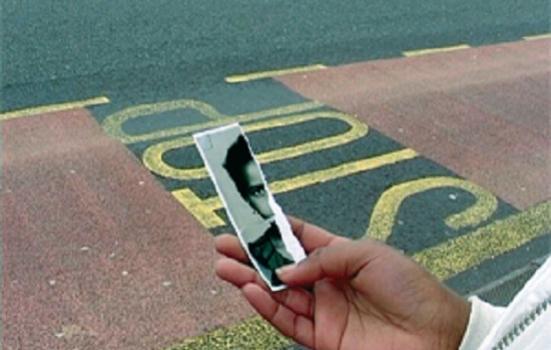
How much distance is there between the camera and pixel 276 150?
4738mm

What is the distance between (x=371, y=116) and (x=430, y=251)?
5.42 feet

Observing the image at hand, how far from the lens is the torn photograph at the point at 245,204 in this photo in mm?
2014

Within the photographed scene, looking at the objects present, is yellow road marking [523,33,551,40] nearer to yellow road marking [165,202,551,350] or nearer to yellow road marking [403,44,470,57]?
yellow road marking [403,44,470,57]

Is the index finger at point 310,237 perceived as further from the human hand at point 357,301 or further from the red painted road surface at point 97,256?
the red painted road surface at point 97,256

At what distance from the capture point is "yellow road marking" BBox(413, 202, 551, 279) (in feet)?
12.3

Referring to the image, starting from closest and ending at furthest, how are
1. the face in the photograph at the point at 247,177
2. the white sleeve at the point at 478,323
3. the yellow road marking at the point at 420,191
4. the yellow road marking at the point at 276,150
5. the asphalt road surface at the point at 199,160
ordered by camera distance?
the white sleeve at the point at 478,323, the face in the photograph at the point at 247,177, the asphalt road surface at the point at 199,160, the yellow road marking at the point at 420,191, the yellow road marking at the point at 276,150

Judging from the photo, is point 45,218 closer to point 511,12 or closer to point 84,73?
point 84,73

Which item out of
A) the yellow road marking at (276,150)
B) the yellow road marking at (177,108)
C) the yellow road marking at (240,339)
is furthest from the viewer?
the yellow road marking at (177,108)

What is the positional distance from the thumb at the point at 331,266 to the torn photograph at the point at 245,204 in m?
0.06

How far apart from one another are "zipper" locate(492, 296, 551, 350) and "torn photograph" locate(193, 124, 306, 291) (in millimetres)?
802

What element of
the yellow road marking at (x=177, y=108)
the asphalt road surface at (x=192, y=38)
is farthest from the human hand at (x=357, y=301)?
the asphalt road surface at (x=192, y=38)

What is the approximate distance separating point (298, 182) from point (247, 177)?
2299mm

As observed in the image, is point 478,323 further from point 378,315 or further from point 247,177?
point 247,177

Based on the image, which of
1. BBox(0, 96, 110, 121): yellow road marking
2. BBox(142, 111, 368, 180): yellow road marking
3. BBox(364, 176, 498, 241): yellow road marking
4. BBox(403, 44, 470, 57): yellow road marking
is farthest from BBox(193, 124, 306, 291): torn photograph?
BBox(403, 44, 470, 57): yellow road marking
